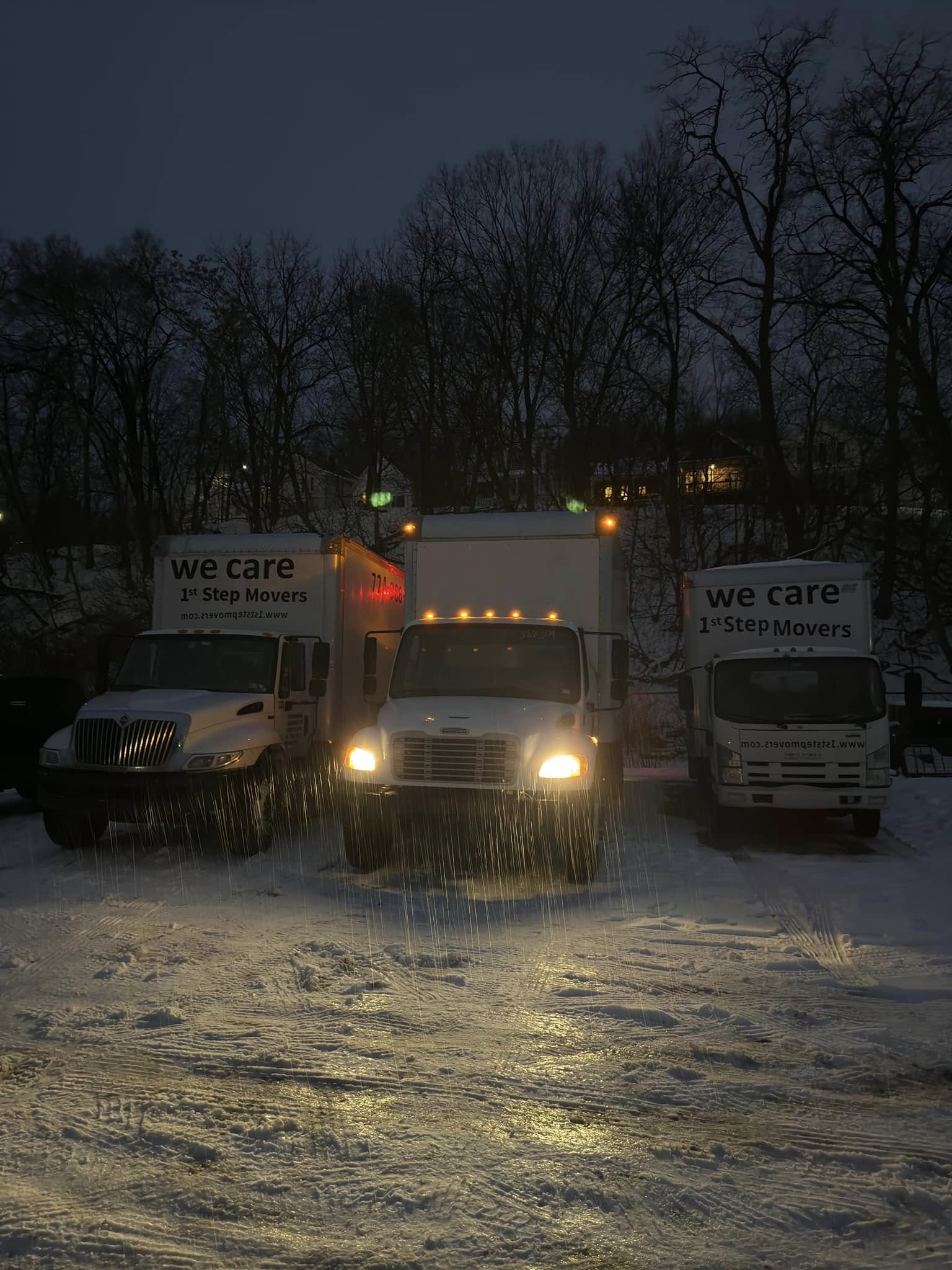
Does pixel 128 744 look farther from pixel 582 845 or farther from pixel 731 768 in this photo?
pixel 731 768

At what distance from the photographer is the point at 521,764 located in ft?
27.1

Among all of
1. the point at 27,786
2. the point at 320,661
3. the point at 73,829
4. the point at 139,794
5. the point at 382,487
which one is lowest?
the point at 73,829

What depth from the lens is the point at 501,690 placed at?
929 cm

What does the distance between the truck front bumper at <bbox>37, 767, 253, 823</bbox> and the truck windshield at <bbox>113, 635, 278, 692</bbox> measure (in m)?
1.52

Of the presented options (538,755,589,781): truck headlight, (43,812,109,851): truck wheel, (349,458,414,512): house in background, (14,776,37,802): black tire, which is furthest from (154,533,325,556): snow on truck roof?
(349,458,414,512): house in background

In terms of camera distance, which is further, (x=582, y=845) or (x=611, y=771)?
(x=611, y=771)

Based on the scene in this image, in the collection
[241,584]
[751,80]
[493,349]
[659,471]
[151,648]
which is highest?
[751,80]

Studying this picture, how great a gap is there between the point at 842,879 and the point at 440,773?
3913mm

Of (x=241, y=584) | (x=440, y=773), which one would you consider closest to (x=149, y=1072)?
(x=440, y=773)

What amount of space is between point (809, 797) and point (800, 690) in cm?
136

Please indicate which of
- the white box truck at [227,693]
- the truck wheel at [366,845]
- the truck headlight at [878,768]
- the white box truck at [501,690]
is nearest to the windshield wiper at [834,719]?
the truck headlight at [878,768]

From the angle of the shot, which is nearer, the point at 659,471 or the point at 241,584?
the point at 241,584

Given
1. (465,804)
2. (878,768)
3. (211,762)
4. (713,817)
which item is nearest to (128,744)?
Answer: (211,762)

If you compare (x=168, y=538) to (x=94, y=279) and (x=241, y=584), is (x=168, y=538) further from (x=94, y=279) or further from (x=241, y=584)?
(x=94, y=279)
